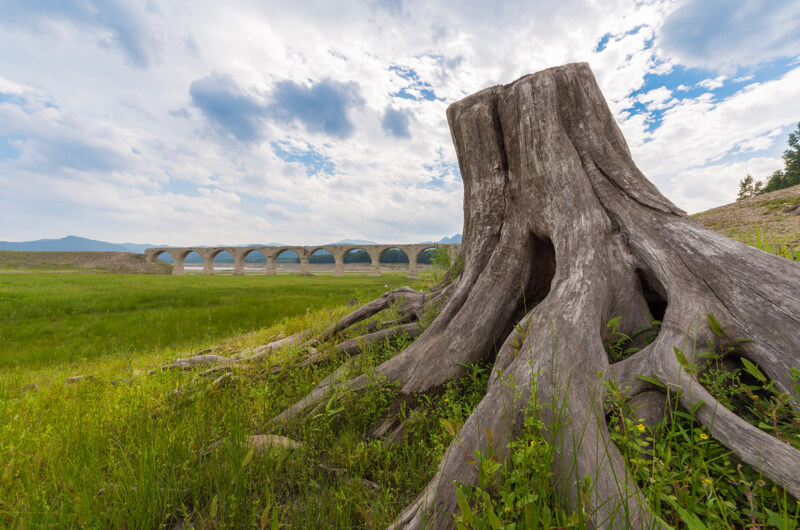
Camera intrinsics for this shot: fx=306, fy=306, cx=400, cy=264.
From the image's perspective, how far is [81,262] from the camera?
5444 centimetres

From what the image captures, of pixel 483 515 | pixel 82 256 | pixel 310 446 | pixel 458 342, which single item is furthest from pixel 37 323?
pixel 82 256

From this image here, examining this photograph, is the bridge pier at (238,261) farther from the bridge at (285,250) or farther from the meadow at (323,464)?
Answer: the meadow at (323,464)

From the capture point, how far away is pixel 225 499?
1.69m

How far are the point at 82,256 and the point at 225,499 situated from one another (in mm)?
79655

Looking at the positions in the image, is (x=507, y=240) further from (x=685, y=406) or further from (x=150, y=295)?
(x=150, y=295)

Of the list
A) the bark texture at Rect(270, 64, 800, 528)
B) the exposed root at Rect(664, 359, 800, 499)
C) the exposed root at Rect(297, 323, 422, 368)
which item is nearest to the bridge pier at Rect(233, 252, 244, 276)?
the exposed root at Rect(297, 323, 422, 368)

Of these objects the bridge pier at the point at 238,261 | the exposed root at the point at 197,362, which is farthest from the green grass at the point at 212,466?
the bridge pier at the point at 238,261

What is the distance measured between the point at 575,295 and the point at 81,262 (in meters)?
77.9

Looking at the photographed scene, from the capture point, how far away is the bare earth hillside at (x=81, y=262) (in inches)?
2034

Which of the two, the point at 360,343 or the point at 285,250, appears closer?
the point at 360,343

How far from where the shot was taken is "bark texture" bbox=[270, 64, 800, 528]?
166 centimetres

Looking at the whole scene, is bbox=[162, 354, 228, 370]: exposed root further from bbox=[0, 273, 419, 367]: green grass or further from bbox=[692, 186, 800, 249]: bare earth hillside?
bbox=[692, 186, 800, 249]: bare earth hillside

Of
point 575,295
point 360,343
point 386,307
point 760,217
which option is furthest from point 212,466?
point 760,217

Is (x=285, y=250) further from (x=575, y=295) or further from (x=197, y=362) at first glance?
(x=575, y=295)
